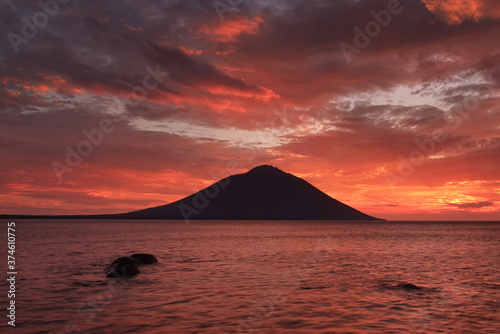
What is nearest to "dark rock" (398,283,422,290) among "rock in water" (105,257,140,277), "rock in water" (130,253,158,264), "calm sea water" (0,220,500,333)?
"calm sea water" (0,220,500,333)

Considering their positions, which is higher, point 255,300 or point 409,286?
point 409,286

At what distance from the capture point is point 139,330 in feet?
45.3

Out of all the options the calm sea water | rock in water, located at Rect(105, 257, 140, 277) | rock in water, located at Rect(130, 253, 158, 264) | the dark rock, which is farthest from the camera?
rock in water, located at Rect(130, 253, 158, 264)

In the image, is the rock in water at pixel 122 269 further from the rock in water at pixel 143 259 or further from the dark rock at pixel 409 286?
the dark rock at pixel 409 286

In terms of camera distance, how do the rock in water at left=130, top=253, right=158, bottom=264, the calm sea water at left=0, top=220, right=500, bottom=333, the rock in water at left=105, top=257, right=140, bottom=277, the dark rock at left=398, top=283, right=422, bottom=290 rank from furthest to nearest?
the rock in water at left=130, top=253, right=158, bottom=264 → the rock in water at left=105, top=257, right=140, bottom=277 → the dark rock at left=398, top=283, right=422, bottom=290 → the calm sea water at left=0, top=220, right=500, bottom=333

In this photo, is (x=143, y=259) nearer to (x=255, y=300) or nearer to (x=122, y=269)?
Result: (x=122, y=269)

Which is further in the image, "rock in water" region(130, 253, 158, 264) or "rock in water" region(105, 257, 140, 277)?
"rock in water" region(130, 253, 158, 264)

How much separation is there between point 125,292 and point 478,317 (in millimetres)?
17673

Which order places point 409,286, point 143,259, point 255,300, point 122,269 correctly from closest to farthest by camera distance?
point 255,300 < point 409,286 < point 122,269 < point 143,259

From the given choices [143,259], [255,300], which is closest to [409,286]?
[255,300]

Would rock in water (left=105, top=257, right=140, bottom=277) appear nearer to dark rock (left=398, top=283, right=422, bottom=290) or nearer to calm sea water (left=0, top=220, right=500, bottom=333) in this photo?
calm sea water (left=0, top=220, right=500, bottom=333)

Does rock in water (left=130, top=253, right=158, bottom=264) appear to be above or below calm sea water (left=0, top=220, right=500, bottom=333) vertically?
above

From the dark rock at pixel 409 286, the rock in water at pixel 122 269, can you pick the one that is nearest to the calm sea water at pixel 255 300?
the dark rock at pixel 409 286

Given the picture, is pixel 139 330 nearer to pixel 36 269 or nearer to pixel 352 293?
pixel 352 293
